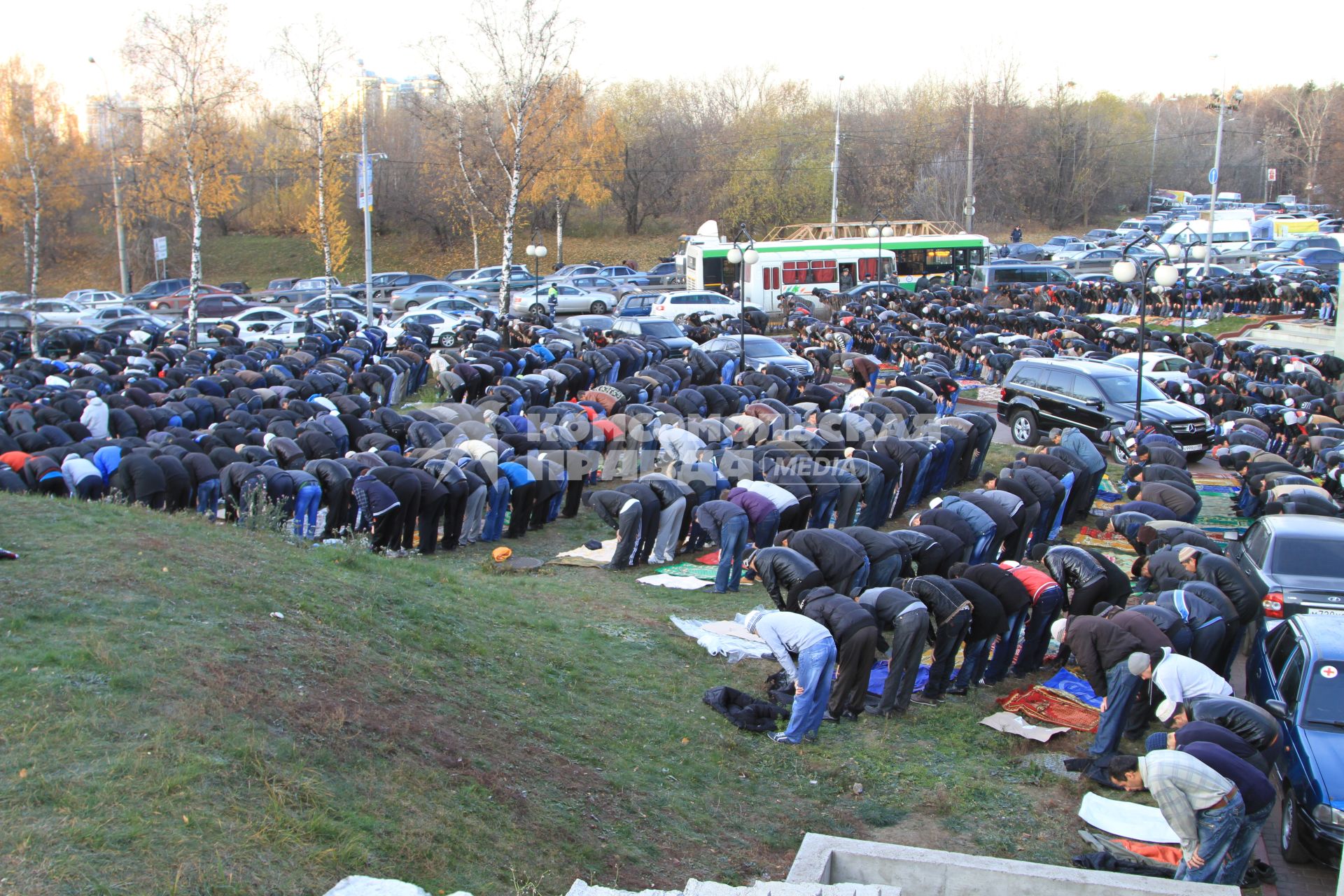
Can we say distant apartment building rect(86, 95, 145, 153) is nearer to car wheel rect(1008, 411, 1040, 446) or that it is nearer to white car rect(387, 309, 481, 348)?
white car rect(387, 309, 481, 348)

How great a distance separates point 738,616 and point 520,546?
5.35 m

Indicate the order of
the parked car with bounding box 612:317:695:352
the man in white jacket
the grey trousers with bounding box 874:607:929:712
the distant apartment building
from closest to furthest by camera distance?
the grey trousers with bounding box 874:607:929:712 < the man in white jacket < the parked car with bounding box 612:317:695:352 < the distant apartment building

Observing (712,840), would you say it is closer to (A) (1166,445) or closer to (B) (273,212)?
(A) (1166,445)

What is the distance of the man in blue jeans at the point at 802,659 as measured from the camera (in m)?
8.05

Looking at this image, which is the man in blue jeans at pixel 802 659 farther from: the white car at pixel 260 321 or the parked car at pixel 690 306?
the white car at pixel 260 321

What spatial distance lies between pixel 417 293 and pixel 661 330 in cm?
1616

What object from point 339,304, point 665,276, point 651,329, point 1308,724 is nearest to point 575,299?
point 339,304

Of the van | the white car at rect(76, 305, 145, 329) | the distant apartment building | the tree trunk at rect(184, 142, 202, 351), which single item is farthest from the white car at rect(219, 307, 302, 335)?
the van

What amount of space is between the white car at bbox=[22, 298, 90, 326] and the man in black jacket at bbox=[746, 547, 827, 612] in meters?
31.8

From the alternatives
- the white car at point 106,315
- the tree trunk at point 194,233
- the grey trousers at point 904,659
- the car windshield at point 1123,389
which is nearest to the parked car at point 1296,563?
the grey trousers at point 904,659

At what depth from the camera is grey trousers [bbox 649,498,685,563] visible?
12570 mm

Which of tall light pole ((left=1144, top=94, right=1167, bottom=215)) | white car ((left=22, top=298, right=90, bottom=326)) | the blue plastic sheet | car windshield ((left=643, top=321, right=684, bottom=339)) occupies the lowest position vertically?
the blue plastic sheet

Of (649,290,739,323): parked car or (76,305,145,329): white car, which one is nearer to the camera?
(76,305,145,329): white car

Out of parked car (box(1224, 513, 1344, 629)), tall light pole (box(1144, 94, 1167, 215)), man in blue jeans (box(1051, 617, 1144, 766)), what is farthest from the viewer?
tall light pole (box(1144, 94, 1167, 215))
